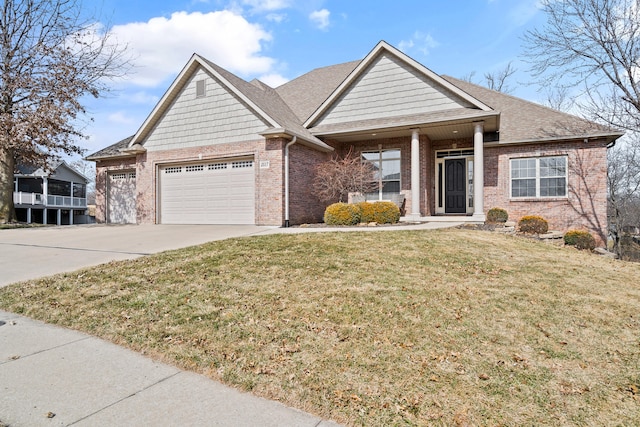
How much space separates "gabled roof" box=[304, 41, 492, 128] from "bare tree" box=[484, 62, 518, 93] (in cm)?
2136

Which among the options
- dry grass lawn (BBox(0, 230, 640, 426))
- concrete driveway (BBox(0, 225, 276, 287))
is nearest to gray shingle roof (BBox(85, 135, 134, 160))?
concrete driveway (BBox(0, 225, 276, 287))

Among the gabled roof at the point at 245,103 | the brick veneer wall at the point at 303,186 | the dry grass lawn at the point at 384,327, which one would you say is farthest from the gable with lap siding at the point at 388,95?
the dry grass lawn at the point at 384,327

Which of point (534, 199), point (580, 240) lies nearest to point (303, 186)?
point (534, 199)

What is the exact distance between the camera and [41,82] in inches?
639

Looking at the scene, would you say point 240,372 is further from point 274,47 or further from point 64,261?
point 274,47

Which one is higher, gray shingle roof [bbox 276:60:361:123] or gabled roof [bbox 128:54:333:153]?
gray shingle roof [bbox 276:60:361:123]

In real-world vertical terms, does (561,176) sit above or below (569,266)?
above

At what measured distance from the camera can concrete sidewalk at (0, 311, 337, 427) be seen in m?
2.49

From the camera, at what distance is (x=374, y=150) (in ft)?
51.0

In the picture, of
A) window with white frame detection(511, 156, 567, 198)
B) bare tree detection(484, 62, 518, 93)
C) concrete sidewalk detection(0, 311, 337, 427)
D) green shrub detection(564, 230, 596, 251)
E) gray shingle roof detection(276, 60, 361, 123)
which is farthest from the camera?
bare tree detection(484, 62, 518, 93)

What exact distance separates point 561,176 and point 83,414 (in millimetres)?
16161

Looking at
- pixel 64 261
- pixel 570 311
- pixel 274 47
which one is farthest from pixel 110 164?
pixel 570 311

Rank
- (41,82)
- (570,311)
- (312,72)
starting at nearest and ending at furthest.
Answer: (570,311)
(41,82)
(312,72)

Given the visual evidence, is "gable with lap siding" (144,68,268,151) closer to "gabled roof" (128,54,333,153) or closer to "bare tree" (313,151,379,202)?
"gabled roof" (128,54,333,153)
